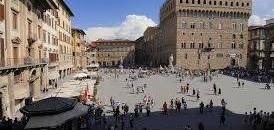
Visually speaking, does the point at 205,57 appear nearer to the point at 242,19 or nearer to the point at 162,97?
the point at 242,19

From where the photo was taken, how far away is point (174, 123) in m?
24.7

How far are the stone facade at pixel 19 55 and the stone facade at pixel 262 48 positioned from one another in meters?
59.7

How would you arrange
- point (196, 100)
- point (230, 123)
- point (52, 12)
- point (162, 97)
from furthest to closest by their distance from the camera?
point (52, 12), point (162, 97), point (196, 100), point (230, 123)

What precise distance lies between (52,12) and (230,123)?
31927 mm

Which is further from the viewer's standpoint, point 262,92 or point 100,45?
point 100,45

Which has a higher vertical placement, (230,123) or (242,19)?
(242,19)

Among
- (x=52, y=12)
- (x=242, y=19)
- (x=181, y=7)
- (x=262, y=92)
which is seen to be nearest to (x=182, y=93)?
(x=262, y=92)

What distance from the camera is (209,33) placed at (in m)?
87.5

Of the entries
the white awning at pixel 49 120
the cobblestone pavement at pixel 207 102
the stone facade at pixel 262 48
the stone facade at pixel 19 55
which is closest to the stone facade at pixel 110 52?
the stone facade at pixel 262 48

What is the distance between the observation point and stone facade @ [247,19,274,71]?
267ft

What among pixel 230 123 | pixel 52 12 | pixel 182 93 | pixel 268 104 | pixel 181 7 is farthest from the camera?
pixel 181 7

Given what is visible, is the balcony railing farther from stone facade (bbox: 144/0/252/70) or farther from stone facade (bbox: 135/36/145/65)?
stone facade (bbox: 135/36/145/65)

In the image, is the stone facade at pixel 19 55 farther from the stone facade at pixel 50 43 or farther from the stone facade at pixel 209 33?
the stone facade at pixel 209 33

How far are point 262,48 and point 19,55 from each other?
228ft
